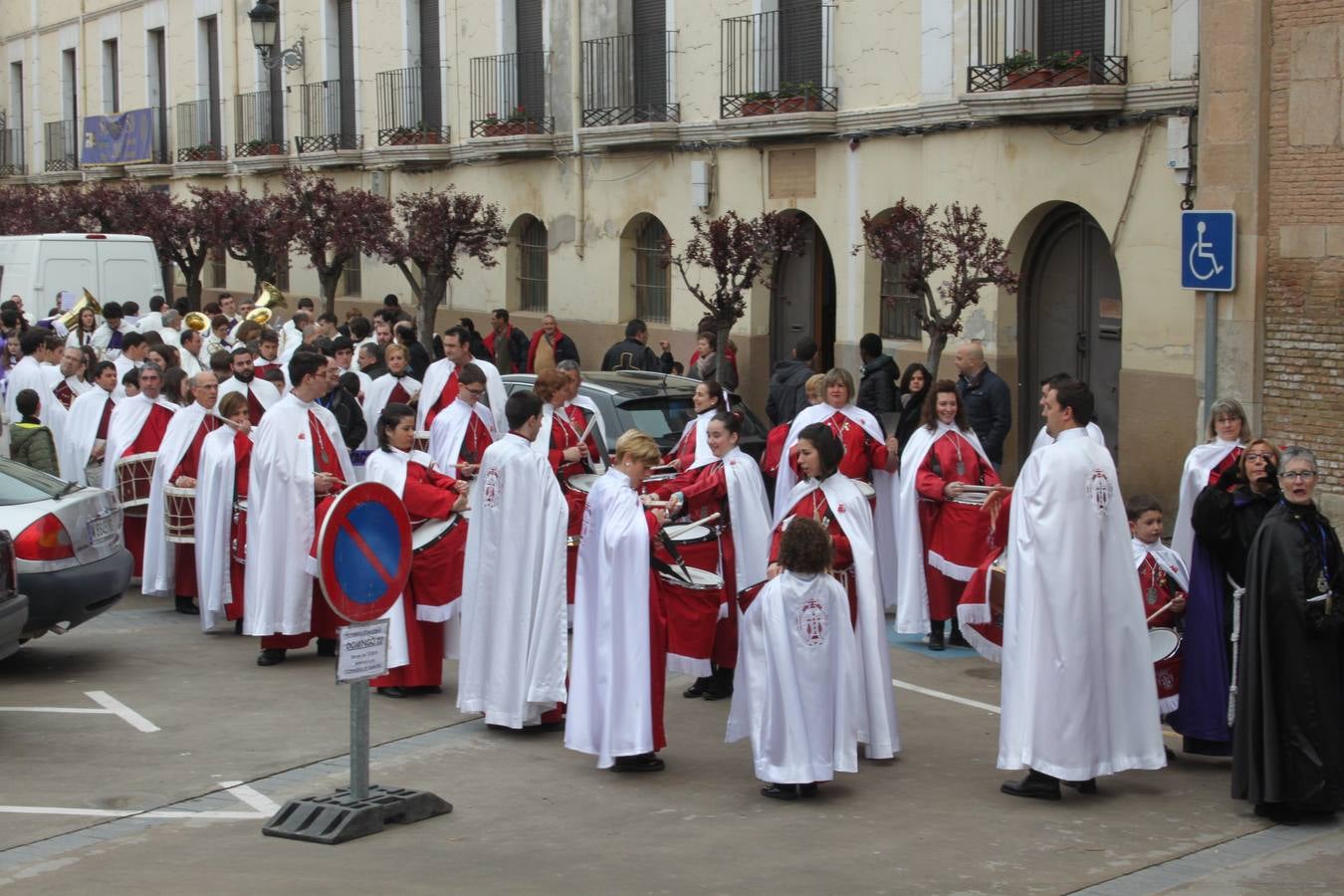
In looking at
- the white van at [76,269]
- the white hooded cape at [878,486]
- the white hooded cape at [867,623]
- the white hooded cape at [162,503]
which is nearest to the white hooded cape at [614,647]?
the white hooded cape at [867,623]

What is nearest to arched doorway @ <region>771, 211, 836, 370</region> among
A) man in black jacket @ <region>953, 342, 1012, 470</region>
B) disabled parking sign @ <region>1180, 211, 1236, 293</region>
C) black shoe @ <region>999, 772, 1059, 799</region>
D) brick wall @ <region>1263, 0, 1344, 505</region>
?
disabled parking sign @ <region>1180, 211, 1236, 293</region>

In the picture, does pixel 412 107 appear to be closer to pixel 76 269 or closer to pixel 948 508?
pixel 76 269

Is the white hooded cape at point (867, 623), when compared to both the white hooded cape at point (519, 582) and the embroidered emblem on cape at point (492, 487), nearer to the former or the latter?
the white hooded cape at point (519, 582)

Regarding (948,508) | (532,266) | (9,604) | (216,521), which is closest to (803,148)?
(532,266)

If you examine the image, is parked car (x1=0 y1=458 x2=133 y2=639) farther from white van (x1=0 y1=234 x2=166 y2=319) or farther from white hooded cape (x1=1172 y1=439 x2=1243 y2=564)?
white van (x1=0 y1=234 x2=166 y2=319)

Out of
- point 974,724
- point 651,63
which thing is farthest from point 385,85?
point 974,724

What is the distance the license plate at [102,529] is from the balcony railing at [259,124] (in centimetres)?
2248

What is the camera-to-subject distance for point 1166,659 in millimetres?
8766

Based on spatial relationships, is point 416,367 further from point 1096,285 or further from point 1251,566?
point 1251,566

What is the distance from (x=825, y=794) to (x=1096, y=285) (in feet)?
33.9

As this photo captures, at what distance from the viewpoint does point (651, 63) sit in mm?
23812

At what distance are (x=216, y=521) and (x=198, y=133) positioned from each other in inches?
1028

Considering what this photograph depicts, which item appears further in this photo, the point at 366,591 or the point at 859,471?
the point at 859,471

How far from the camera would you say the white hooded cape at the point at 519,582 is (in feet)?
30.9
